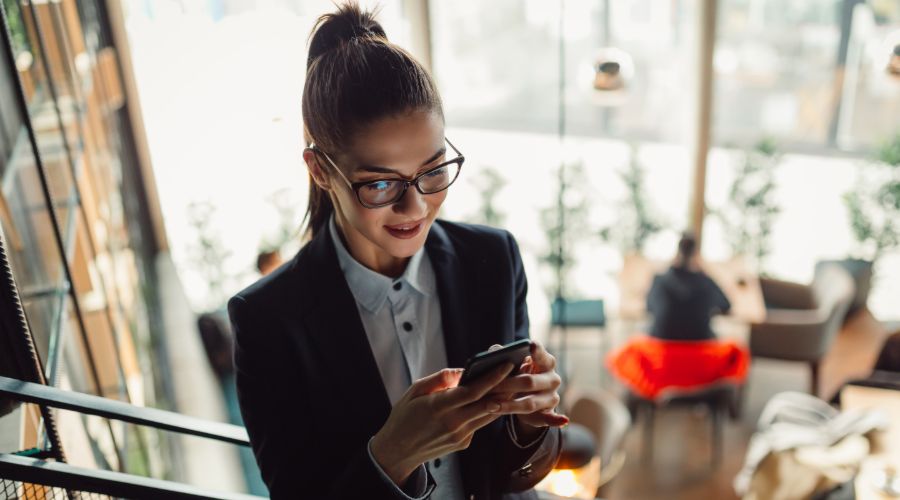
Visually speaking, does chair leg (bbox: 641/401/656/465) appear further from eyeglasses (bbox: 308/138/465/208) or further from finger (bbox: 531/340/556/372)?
eyeglasses (bbox: 308/138/465/208)

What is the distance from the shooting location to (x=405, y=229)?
125 centimetres

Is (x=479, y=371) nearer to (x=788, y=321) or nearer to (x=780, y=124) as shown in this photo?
(x=788, y=321)

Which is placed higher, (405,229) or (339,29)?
(339,29)

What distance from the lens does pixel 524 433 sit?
1354 millimetres

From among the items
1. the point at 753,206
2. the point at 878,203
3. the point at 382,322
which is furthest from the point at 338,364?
the point at 878,203

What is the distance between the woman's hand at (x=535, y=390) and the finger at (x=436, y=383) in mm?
62

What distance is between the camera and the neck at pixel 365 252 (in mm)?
1378

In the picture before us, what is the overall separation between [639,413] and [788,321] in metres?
1.32

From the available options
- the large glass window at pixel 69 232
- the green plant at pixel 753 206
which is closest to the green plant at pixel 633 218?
the green plant at pixel 753 206

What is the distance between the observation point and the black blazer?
124 centimetres

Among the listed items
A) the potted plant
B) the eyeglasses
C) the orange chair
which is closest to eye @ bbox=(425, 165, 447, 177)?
the eyeglasses

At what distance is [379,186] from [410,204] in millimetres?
55

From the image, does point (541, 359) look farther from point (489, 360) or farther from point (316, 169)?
point (316, 169)

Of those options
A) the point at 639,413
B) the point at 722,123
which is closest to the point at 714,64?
the point at 722,123
